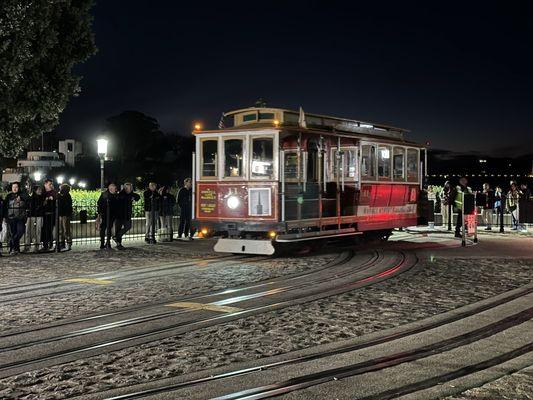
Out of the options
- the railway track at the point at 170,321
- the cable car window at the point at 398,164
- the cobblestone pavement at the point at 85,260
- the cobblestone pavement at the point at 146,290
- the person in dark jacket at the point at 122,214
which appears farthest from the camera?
the cable car window at the point at 398,164

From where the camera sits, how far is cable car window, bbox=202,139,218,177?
17016 mm

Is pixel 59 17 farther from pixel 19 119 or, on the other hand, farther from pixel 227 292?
pixel 227 292

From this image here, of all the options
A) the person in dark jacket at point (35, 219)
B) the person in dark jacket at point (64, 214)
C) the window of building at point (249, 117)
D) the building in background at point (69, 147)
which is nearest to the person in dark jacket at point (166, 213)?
the person in dark jacket at point (64, 214)

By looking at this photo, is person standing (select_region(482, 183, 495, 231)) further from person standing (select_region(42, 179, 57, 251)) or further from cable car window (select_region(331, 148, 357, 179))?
person standing (select_region(42, 179, 57, 251))

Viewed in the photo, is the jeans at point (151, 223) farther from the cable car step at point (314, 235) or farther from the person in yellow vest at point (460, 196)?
the person in yellow vest at point (460, 196)

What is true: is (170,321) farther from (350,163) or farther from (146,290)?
(350,163)

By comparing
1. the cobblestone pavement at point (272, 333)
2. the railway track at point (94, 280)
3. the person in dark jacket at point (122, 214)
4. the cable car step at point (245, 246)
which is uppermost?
the person in dark jacket at point (122, 214)

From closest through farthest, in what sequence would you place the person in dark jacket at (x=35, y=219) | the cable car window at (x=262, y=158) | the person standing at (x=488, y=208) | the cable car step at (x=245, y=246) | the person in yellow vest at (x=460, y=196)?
1. the cable car step at (x=245, y=246)
2. the cable car window at (x=262, y=158)
3. the person in dark jacket at (x=35, y=219)
4. the person in yellow vest at (x=460, y=196)
5. the person standing at (x=488, y=208)

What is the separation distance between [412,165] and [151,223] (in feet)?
28.5

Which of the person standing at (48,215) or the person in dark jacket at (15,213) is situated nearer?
the person in dark jacket at (15,213)

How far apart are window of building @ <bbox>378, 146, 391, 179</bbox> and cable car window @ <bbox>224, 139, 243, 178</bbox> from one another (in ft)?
15.9

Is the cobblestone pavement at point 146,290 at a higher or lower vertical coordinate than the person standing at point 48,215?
lower

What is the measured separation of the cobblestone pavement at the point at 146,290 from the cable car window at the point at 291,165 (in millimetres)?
2182

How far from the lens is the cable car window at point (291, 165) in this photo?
53.1 ft
